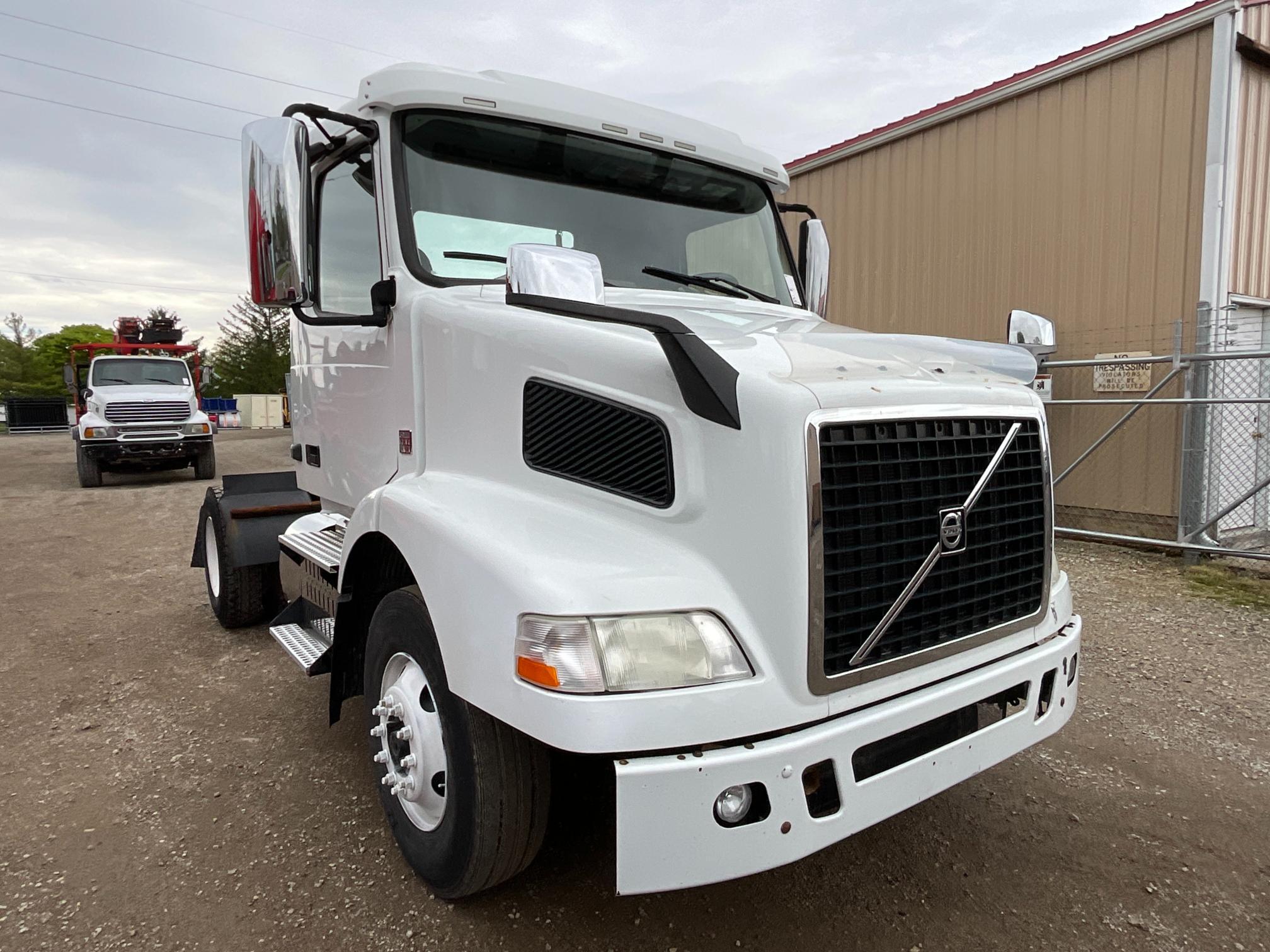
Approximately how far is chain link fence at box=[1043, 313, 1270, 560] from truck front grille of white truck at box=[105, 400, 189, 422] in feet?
45.5

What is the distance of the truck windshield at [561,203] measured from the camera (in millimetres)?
2898

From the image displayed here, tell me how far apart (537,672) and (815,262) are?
9.01 feet

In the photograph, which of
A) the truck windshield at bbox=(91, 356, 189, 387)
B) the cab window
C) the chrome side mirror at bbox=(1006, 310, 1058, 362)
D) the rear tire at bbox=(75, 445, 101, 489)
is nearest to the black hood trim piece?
the cab window

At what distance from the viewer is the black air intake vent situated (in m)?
2.06

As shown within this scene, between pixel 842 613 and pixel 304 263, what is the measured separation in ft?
6.95

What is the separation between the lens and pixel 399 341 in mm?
2945

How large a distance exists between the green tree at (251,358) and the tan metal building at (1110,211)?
3983cm

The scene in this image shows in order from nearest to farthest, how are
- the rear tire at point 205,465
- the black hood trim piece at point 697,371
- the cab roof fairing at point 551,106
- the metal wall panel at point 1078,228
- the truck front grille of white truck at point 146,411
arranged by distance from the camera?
the black hood trim piece at point 697,371, the cab roof fairing at point 551,106, the metal wall panel at point 1078,228, the truck front grille of white truck at point 146,411, the rear tire at point 205,465

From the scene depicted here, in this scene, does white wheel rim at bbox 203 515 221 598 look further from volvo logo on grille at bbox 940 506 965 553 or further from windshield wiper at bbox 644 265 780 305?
volvo logo on grille at bbox 940 506 965 553

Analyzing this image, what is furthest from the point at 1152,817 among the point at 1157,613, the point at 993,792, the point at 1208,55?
the point at 1208,55

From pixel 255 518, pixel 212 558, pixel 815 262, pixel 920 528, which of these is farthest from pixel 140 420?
pixel 920 528

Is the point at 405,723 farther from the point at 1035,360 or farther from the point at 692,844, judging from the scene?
the point at 1035,360

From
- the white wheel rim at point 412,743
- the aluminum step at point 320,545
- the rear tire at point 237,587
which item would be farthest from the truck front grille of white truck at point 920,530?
the rear tire at point 237,587

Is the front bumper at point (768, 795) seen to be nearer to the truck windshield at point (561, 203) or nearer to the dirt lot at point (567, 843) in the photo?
the dirt lot at point (567, 843)
